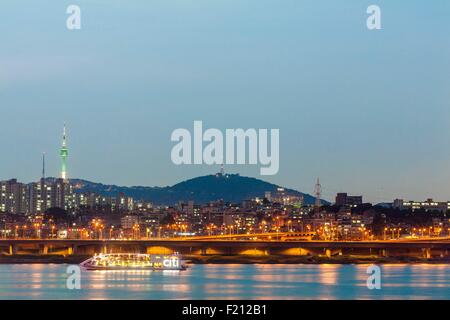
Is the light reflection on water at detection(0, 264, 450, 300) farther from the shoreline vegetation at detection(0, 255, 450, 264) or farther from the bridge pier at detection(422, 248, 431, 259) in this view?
the bridge pier at detection(422, 248, 431, 259)

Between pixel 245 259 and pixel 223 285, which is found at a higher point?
pixel 245 259

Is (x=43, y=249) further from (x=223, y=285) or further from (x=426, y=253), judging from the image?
(x=223, y=285)

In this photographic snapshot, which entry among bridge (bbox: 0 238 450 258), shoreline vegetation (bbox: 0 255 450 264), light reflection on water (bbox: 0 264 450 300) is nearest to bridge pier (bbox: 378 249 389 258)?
bridge (bbox: 0 238 450 258)

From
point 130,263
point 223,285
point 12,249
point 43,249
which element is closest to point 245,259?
point 130,263

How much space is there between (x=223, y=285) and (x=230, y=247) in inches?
1370

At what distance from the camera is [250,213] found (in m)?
A: 138

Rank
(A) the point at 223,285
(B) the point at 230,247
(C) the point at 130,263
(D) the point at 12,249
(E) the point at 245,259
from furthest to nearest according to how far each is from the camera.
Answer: (D) the point at 12,249
(B) the point at 230,247
(E) the point at 245,259
(C) the point at 130,263
(A) the point at 223,285

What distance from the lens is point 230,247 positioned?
90.1 meters

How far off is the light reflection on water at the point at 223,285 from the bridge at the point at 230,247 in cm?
1315

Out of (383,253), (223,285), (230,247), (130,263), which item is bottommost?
(223,285)

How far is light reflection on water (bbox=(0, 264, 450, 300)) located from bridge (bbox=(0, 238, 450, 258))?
43.1 feet
